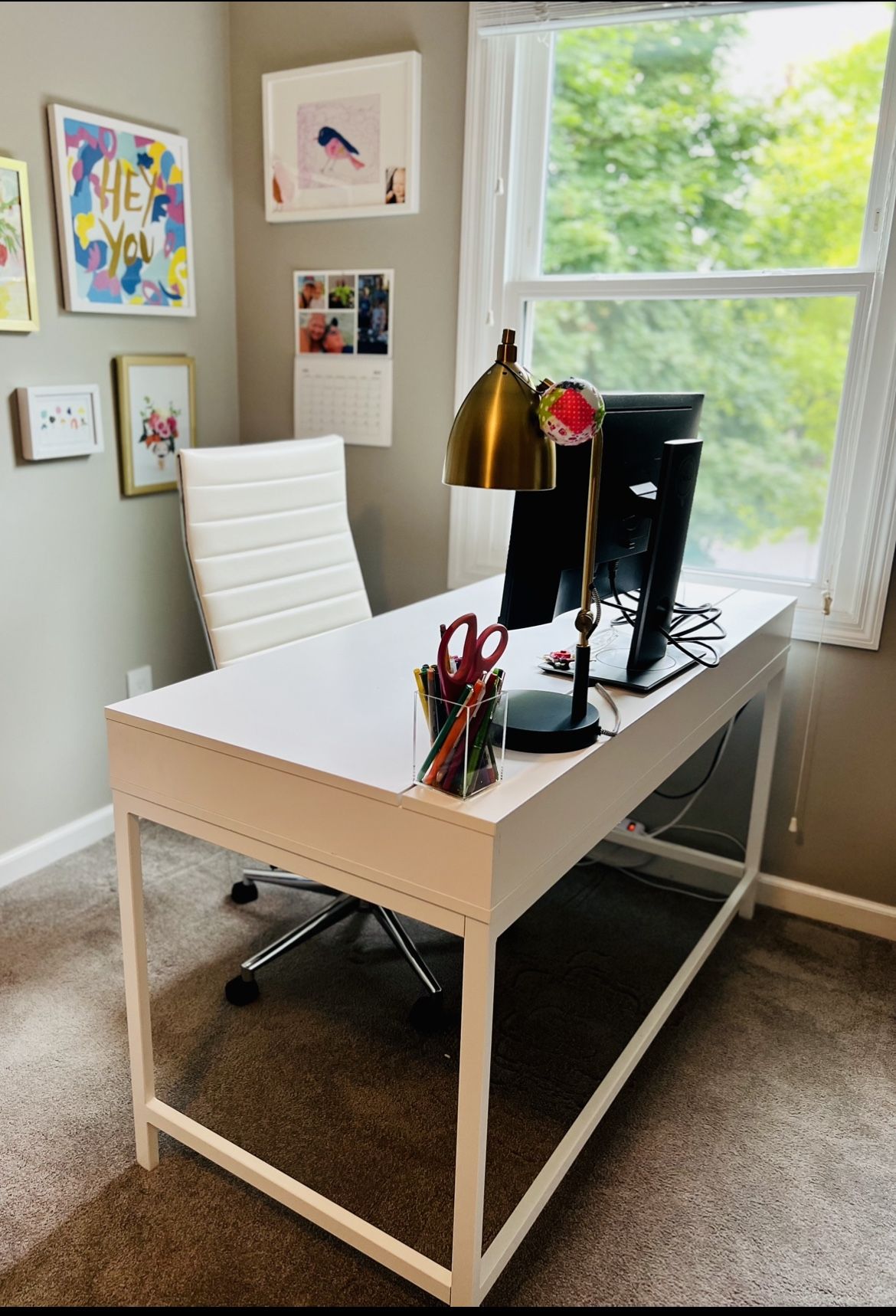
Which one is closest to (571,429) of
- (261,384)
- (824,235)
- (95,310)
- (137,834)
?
(137,834)

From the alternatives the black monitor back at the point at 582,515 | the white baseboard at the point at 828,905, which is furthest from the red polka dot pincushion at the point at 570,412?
the white baseboard at the point at 828,905

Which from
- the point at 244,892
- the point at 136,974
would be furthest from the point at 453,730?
the point at 244,892

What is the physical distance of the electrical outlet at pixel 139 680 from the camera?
2.77 meters

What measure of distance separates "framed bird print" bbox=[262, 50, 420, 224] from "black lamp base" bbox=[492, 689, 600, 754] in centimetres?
173

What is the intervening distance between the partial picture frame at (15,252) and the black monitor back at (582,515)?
1.47 meters

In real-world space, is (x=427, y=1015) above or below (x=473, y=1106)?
below

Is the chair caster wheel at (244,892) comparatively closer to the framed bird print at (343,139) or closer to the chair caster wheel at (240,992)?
the chair caster wheel at (240,992)

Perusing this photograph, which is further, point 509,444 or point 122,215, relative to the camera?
point 122,215

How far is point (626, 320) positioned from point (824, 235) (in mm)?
1260

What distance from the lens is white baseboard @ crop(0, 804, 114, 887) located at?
249 cm

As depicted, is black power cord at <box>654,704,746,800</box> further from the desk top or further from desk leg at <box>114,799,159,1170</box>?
desk leg at <box>114,799,159,1170</box>

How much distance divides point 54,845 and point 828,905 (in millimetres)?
2049

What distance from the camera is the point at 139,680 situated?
2.80m

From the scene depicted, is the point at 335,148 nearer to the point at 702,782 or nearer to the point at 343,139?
the point at 343,139
